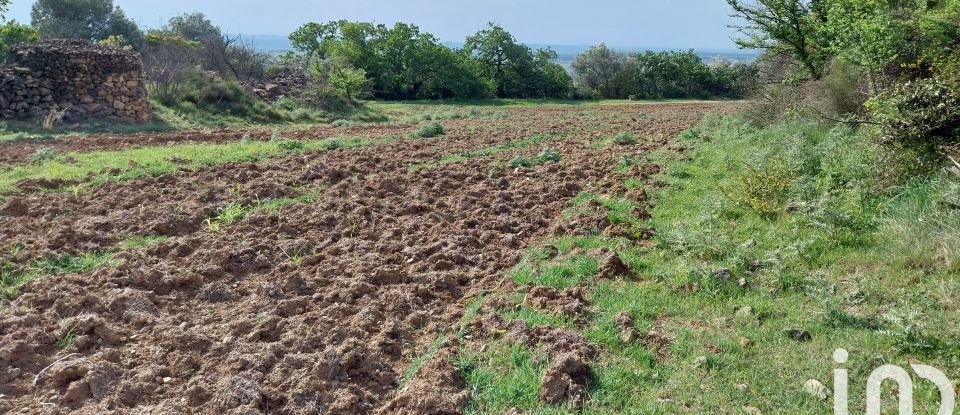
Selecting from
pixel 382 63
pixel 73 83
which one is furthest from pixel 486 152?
pixel 382 63

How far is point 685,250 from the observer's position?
6.54m

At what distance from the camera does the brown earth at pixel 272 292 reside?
422 cm

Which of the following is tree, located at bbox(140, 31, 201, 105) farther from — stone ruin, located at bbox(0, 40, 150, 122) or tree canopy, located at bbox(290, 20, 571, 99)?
tree canopy, located at bbox(290, 20, 571, 99)

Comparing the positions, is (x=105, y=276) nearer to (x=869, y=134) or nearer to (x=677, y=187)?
(x=677, y=187)

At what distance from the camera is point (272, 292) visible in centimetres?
580

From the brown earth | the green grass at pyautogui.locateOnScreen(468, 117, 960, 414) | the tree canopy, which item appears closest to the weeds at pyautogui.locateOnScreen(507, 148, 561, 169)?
the brown earth

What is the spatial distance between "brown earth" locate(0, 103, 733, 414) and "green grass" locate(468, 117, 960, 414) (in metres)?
0.29

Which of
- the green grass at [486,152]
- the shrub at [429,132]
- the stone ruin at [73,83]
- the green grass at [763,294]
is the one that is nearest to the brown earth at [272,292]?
the green grass at [763,294]

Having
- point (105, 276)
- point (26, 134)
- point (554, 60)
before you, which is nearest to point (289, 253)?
point (105, 276)

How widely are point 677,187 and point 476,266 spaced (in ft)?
14.5

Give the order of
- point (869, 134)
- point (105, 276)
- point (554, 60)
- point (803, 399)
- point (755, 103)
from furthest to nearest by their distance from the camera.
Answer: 1. point (554, 60)
2. point (755, 103)
3. point (869, 134)
4. point (105, 276)
5. point (803, 399)

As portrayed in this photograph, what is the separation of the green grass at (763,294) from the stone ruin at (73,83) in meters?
15.8

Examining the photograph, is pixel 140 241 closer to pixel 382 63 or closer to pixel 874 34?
pixel 874 34

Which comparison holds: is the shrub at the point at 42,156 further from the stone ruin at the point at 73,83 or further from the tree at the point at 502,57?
the tree at the point at 502,57
